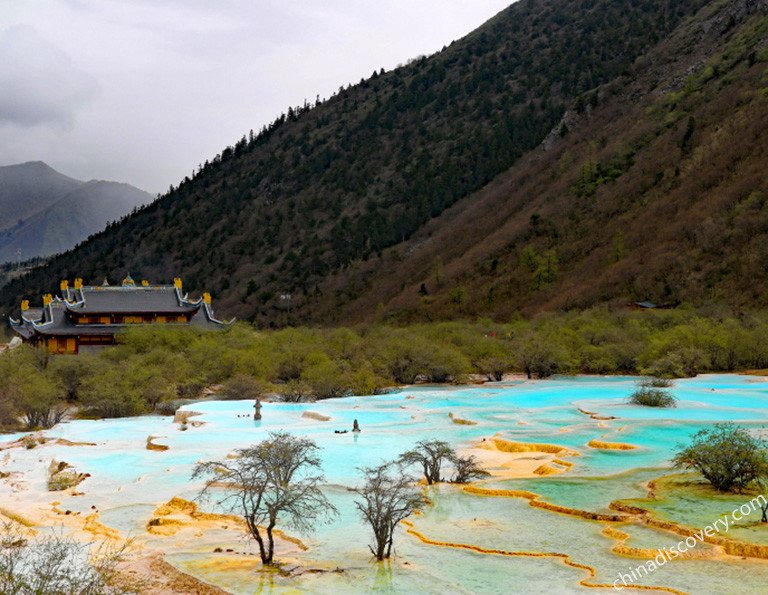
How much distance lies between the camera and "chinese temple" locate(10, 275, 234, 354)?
5553 cm

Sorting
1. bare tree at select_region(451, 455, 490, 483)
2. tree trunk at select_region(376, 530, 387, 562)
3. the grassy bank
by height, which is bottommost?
tree trunk at select_region(376, 530, 387, 562)

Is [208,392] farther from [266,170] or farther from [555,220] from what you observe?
[266,170]

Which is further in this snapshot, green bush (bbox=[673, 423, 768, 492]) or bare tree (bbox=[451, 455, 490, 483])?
bare tree (bbox=[451, 455, 490, 483])

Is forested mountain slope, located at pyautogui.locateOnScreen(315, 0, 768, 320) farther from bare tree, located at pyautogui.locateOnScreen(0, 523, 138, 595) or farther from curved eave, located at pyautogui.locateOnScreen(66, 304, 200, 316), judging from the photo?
bare tree, located at pyautogui.locateOnScreen(0, 523, 138, 595)

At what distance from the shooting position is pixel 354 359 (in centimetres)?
4844

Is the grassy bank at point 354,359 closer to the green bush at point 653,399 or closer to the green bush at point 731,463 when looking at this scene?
the green bush at point 653,399

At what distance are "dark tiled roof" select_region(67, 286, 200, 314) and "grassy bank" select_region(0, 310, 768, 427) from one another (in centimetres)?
629

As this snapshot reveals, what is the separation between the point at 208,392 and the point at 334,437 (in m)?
18.5

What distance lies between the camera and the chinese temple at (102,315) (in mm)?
55531

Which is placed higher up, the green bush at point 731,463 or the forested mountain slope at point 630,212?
the forested mountain slope at point 630,212

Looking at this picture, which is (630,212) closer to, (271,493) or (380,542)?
(271,493)

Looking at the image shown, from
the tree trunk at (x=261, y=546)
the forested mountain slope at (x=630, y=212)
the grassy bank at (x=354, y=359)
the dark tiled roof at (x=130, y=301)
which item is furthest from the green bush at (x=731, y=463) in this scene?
the dark tiled roof at (x=130, y=301)

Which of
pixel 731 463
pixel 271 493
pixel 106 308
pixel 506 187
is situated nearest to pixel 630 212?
pixel 506 187

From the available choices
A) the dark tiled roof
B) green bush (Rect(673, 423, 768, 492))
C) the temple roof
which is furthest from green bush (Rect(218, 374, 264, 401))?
green bush (Rect(673, 423, 768, 492))
